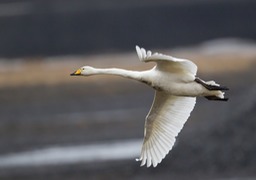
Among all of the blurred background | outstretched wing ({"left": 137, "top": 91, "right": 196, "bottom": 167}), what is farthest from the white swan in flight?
the blurred background

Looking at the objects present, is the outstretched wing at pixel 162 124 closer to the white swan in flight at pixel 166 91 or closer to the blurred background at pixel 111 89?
the white swan in flight at pixel 166 91

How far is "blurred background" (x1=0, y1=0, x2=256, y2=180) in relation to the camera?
63.1 feet

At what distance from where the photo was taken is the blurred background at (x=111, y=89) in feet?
63.1

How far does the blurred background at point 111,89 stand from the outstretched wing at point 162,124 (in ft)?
19.6

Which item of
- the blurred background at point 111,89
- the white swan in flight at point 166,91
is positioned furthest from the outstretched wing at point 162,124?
the blurred background at point 111,89

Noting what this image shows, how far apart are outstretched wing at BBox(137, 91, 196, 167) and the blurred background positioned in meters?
5.98

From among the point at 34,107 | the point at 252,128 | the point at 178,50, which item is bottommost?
the point at 252,128

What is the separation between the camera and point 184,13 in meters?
34.4

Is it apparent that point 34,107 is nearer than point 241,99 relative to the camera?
No

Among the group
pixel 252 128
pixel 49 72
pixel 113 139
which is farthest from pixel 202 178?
pixel 49 72

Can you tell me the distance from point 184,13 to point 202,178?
55.5 ft

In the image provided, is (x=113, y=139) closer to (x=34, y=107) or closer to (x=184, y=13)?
(x=34, y=107)

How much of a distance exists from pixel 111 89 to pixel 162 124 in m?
14.8

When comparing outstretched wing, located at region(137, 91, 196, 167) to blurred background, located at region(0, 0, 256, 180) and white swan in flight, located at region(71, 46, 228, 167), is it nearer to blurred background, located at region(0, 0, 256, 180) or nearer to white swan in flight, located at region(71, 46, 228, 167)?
white swan in flight, located at region(71, 46, 228, 167)
